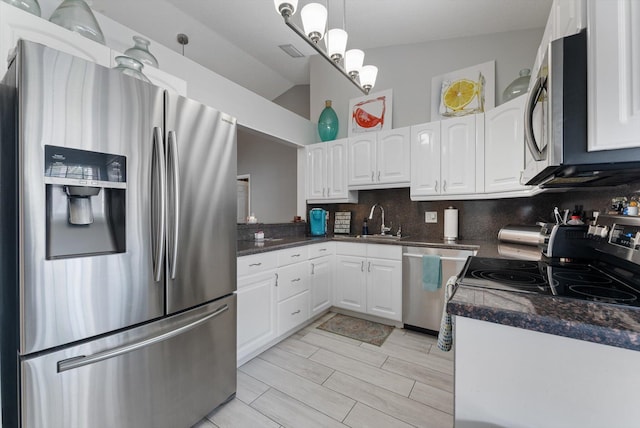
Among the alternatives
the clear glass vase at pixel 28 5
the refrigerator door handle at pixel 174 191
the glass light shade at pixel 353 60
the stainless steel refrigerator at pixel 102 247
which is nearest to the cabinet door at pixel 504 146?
the glass light shade at pixel 353 60

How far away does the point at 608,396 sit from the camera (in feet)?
1.93

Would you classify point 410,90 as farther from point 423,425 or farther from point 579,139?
point 423,425

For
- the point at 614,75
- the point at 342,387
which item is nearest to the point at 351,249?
the point at 342,387

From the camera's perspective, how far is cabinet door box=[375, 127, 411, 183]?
293 centimetres

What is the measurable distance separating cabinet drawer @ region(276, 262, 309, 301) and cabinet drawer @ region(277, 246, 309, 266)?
0.16ft

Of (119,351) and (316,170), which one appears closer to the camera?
(119,351)

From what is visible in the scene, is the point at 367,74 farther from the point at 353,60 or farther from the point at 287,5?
the point at 287,5

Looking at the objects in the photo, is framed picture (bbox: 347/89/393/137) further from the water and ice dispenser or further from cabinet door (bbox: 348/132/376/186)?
the water and ice dispenser

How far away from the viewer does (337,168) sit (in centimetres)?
340

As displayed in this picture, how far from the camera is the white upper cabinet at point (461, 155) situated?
253 cm

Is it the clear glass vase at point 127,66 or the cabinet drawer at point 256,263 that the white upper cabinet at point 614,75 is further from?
the cabinet drawer at point 256,263

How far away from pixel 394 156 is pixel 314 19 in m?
1.76

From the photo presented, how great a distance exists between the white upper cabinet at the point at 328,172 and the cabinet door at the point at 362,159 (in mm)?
83

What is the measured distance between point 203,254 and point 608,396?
1.57 m
